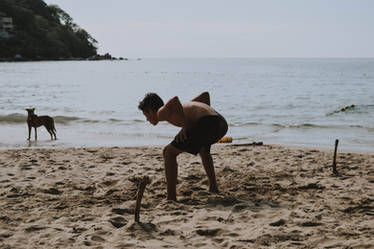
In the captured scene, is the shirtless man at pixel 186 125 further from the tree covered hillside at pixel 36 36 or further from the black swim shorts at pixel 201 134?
the tree covered hillside at pixel 36 36

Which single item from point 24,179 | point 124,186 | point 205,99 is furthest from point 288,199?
point 24,179

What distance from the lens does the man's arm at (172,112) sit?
3.91 m

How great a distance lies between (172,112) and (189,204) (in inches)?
42.7

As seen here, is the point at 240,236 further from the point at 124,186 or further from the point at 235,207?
the point at 124,186

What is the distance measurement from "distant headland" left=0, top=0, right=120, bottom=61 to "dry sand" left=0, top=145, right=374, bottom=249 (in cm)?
9393

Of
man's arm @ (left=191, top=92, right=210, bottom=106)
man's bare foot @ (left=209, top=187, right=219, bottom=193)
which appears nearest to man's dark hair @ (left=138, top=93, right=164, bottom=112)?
man's arm @ (left=191, top=92, right=210, bottom=106)

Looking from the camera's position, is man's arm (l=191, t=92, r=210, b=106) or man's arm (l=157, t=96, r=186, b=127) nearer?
man's arm (l=157, t=96, r=186, b=127)

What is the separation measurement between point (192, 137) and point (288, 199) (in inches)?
53.6

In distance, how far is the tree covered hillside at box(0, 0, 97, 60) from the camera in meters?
92.9

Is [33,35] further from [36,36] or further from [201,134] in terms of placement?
[201,134]

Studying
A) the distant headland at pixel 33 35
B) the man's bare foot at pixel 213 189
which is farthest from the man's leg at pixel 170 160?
the distant headland at pixel 33 35

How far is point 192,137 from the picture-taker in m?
4.17

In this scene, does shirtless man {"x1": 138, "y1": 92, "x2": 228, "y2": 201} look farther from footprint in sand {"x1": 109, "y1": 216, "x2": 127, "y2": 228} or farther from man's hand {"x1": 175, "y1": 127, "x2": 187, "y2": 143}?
footprint in sand {"x1": 109, "y1": 216, "x2": 127, "y2": 228}

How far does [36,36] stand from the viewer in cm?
9731
